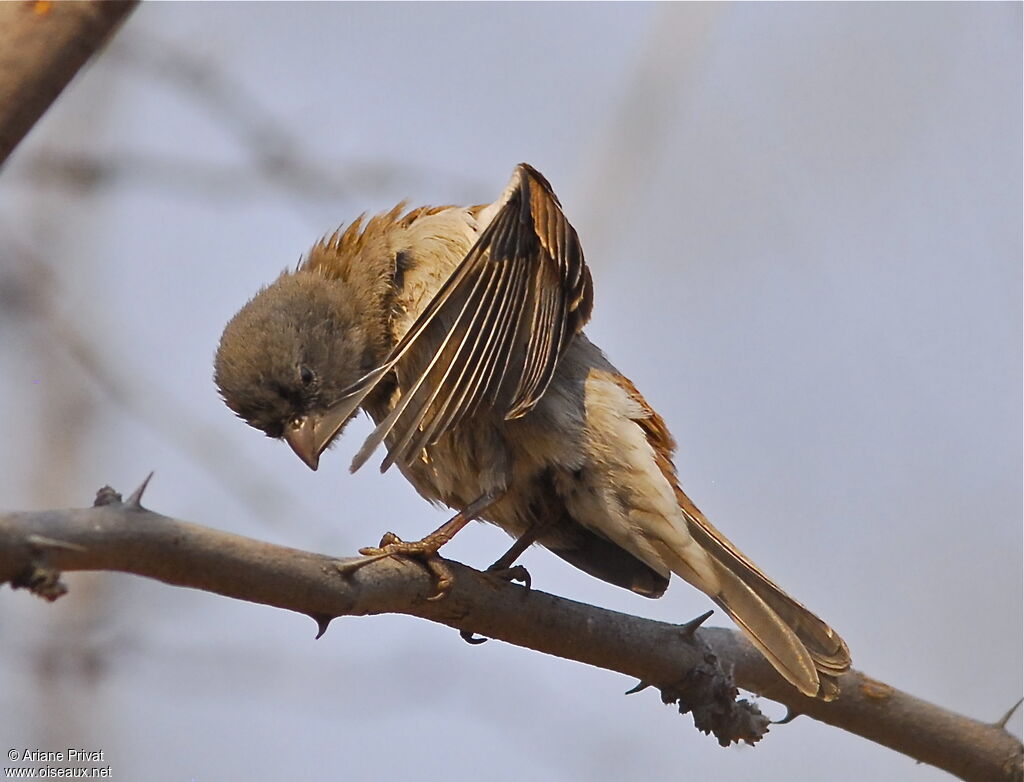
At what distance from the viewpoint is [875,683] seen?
4.00 metres

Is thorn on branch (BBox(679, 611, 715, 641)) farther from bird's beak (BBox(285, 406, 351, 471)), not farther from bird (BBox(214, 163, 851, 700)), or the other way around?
bird's beak (BBox(285, 406, 351, 471))

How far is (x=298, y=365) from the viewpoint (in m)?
4.11

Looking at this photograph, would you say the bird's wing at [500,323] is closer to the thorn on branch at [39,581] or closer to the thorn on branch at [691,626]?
the thorn on branch at [691,626]

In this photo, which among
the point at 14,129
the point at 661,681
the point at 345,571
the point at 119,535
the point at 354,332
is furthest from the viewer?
the point at 354,332

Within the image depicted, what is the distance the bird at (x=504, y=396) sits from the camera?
377cm

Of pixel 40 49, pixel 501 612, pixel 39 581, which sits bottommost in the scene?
pixel 39 581

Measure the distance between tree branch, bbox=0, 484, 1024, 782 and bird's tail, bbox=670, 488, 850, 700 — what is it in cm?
12

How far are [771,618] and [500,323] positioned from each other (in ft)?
4.30

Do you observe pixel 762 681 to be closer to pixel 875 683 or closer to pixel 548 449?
pixel 875 683

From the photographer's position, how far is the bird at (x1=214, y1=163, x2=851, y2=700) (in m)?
3.77

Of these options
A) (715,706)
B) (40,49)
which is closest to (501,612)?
(715,706)

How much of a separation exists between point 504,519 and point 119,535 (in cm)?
220

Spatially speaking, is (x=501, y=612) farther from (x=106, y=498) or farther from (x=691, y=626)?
(x=106, y=498)

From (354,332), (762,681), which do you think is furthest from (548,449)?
(762,681)
